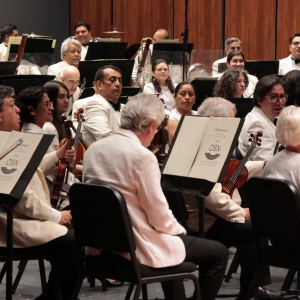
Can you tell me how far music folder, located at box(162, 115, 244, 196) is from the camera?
11.1ft

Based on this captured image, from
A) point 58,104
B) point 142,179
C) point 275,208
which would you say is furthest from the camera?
point 58,104

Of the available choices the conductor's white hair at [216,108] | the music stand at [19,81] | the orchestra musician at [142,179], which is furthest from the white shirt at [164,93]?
the orchestra musician at [142,179]

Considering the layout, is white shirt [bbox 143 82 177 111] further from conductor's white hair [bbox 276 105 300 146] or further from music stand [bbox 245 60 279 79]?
conductor's white hair [bbox 276 105 300 146]

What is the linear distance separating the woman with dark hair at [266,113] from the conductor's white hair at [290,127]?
1415 millimetres

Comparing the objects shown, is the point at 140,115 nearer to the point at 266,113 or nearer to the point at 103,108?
the point at 266,113

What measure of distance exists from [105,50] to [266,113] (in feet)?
13.8

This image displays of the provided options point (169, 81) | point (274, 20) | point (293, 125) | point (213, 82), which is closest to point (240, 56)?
point (169, 81)

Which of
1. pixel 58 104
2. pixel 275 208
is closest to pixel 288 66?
pixel 58 104

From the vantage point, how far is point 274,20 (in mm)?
11562

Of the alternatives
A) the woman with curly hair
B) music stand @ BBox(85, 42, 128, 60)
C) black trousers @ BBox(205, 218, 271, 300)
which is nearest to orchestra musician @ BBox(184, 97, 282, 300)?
black trousers @ BBox(205, 218, 271, 300)

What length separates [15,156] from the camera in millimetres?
3121

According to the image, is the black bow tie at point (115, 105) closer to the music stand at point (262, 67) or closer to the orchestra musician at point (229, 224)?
the orchestra musician at point (229, 224)

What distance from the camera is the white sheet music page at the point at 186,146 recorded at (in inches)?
137

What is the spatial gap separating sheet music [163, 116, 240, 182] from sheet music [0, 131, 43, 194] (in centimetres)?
71
